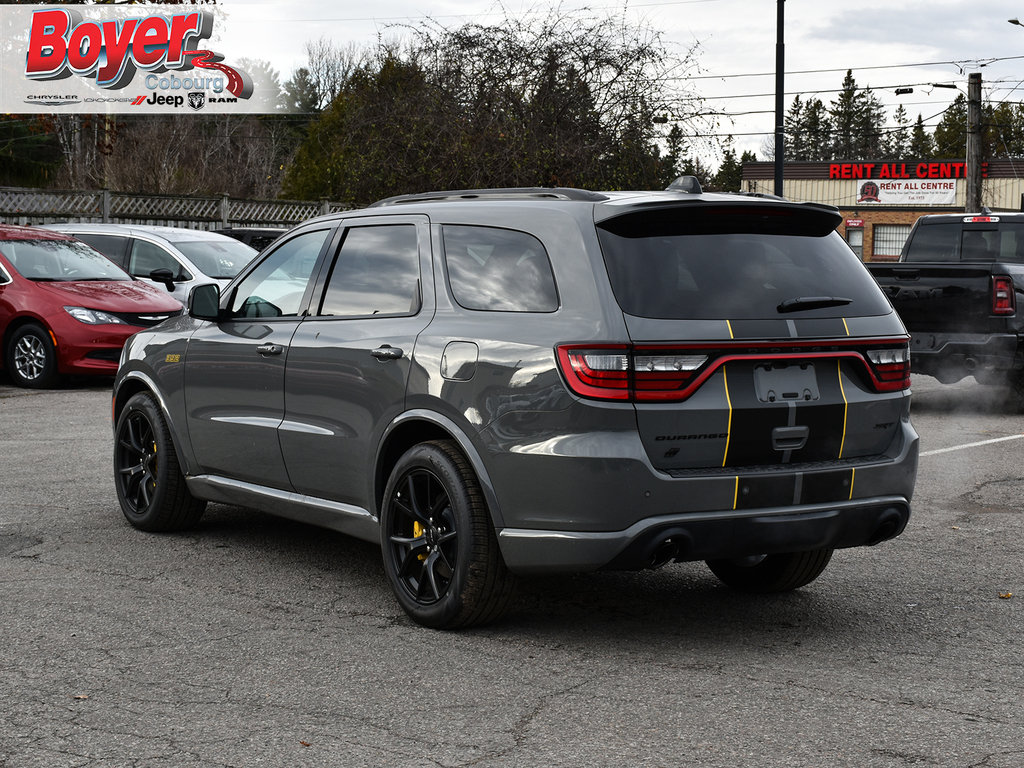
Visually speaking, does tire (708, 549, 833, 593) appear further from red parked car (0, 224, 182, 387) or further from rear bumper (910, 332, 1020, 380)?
red parked car (0, 224, 182, 387)

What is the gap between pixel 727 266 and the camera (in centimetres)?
499

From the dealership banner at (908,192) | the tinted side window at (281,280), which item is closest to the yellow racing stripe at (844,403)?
the tinted side window at (281,280)

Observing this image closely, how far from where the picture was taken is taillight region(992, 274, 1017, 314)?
12.5 metres

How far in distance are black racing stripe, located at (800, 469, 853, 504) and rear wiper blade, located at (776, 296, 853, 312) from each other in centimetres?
62

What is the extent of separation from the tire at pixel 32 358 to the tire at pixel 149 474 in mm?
7786

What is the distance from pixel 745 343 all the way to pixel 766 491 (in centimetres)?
54

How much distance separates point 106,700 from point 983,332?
10.2m

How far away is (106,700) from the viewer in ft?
14.2

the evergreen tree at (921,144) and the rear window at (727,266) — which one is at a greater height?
the evergreen tree at (921,144)

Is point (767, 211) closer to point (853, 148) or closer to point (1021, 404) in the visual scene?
point (1021, 404)

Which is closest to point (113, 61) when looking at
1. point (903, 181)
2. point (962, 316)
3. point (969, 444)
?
point (962, 316)

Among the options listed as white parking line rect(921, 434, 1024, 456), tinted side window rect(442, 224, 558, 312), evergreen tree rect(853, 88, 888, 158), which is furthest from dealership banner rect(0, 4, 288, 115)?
evergreen tree rect(853, 88, 888, 158)

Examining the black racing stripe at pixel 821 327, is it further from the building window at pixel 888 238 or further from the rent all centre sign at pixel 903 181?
the rent all centre sign at pixel 903 181

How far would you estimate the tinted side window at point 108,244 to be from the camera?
17.6m
